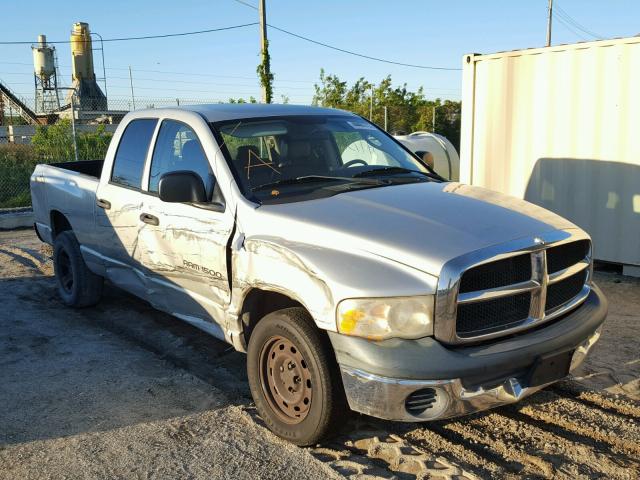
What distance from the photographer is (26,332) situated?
5.85m

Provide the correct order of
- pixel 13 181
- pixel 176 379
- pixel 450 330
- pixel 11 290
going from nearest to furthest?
pixel 450 330 < pixel 176 379 < pixel 11 290 < pixel 13 181

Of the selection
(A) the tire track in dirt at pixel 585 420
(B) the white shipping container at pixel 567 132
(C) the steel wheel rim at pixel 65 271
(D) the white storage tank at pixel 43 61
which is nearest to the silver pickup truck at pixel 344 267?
(A) the tire track in dirt at pixel 585 420

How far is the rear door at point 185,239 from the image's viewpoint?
13.5 feet

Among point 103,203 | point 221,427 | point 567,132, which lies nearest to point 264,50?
point 567,132

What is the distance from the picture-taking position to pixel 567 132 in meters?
7.98

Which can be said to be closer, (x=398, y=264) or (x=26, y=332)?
(x=398, y=264)

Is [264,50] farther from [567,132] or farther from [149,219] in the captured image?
[149,219]

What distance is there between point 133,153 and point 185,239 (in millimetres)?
1299

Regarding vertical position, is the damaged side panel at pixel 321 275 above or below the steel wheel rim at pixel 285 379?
above

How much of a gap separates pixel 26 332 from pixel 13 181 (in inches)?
427

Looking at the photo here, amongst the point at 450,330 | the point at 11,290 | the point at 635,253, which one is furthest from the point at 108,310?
the point at 635,253

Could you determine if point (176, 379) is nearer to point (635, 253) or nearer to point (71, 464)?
point (71, 464)

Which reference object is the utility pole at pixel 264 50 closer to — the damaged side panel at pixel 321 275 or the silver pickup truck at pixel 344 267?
the silver pickup truck at pixel 344 267

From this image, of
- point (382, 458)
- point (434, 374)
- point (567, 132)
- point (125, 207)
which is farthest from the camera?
point (567, 132)
